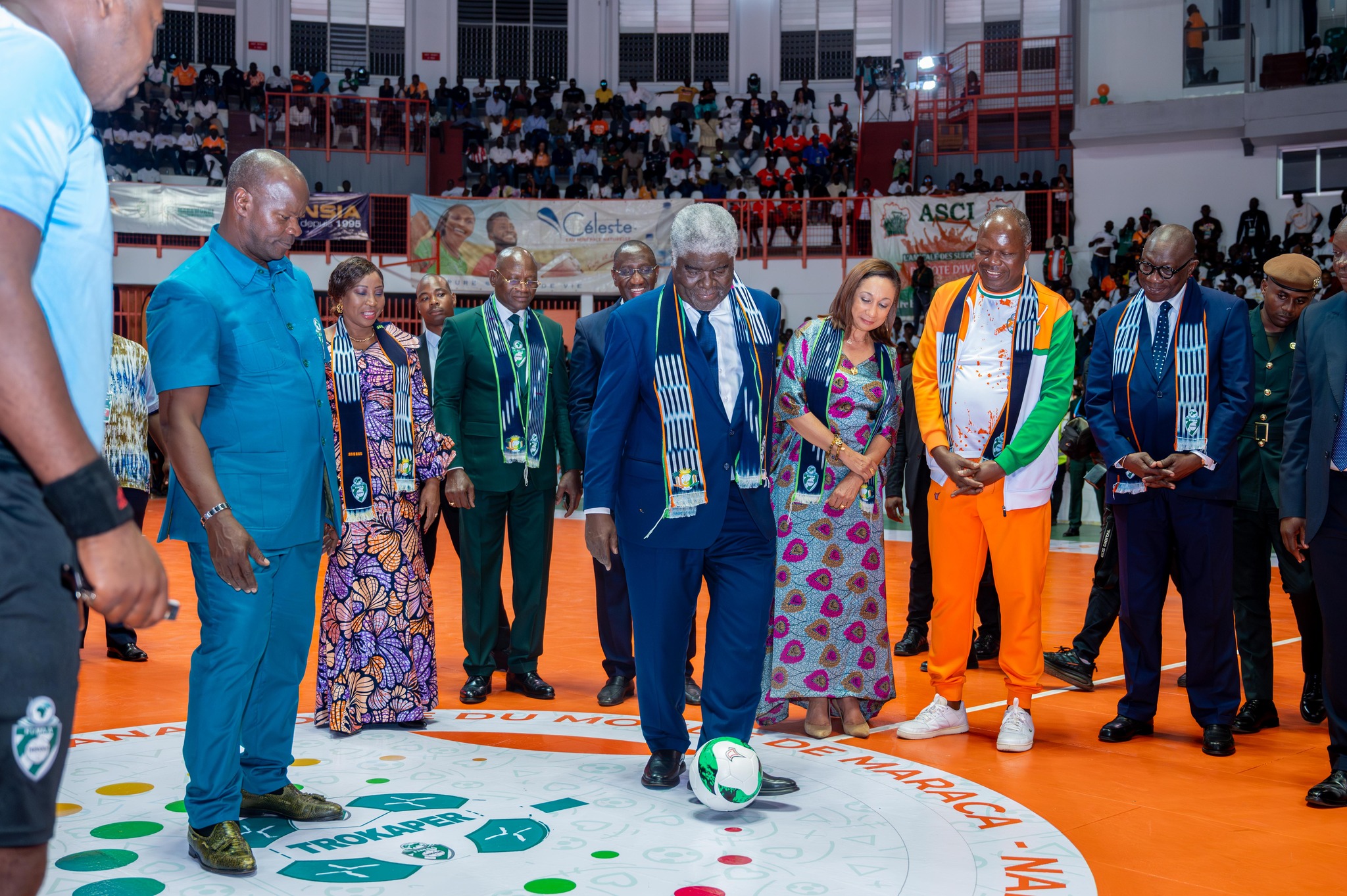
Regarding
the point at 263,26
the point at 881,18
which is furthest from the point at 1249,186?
the point at 263,26

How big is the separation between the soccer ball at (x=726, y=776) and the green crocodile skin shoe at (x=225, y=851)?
1226mm

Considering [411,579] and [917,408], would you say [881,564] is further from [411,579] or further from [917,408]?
[411,579]

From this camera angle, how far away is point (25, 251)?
143 centimetres

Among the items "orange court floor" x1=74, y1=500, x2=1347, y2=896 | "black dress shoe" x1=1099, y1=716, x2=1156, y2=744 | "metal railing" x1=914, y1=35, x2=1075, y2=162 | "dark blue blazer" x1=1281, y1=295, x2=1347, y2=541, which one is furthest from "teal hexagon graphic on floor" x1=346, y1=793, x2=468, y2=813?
"metal railing" x1=914, y1=35, x2=1075, y2=162

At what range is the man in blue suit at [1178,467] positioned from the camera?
4359 millimetres

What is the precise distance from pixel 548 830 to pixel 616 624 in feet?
5.78

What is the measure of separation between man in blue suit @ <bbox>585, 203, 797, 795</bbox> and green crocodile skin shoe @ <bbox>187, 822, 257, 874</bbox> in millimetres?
1249

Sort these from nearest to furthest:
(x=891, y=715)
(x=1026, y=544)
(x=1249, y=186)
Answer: (x=1026, y=544) → (x=891, y=715) → (x=1249, y=186)

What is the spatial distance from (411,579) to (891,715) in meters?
2.00

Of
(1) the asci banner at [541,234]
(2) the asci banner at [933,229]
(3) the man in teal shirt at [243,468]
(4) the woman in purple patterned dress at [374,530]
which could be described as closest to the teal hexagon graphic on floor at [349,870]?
(3) the man in teal shirt at [243,468]

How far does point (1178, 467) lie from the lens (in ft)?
14.1

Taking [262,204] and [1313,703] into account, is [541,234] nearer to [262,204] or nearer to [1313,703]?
[1313,703]

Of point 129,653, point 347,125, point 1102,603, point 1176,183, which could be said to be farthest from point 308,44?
point 1102,603

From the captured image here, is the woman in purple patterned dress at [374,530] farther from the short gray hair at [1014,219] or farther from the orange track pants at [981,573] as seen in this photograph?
the short gray hair at [1014,219]
